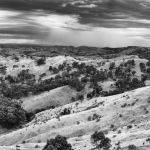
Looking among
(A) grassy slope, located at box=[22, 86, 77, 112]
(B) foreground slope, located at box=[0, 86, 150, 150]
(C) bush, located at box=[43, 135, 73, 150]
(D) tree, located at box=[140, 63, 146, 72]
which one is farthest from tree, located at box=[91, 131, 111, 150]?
(D) tree, located at box=[140, 63, 146, 72]

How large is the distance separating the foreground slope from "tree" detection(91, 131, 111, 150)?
540 millimetres

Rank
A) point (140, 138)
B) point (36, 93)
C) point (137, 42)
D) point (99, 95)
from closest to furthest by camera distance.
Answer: point (140, 138), point (99, 95), point (36, 93), point (137, 42)

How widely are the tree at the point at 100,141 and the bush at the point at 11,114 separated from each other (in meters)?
25.8

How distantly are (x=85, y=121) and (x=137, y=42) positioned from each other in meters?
102

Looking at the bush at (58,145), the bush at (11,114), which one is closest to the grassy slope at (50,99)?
the bush at (11,114)

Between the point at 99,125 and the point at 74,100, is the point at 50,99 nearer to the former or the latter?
the point at 74,100

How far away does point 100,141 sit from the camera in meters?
45.0

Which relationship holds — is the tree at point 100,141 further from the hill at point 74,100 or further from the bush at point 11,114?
the bush at point 11,114

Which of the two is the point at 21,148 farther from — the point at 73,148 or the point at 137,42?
the point at 137,42

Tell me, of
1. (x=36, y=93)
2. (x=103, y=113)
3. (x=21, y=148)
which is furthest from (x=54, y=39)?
(x=21, y=148)

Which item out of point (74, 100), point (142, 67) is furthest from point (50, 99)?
point (142, 67)

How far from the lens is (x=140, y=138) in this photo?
43344mm

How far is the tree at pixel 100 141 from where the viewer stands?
43.3 m

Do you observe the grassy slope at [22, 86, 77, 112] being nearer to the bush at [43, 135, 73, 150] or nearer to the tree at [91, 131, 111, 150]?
the tree at [91, 131, 111, 150]
